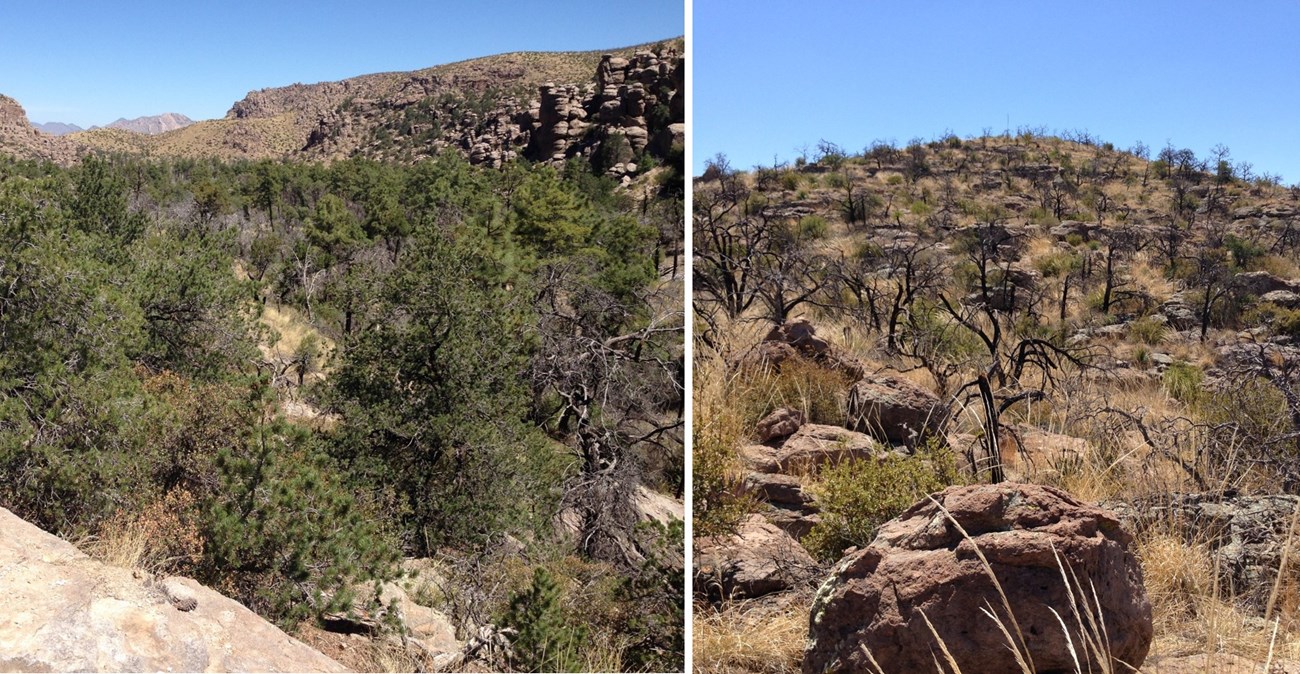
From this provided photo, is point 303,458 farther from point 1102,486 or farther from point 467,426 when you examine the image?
point 1102,486

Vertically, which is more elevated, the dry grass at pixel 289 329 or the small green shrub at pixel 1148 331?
the small green shrub at pixel 1148 331

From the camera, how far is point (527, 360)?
23.7 feet

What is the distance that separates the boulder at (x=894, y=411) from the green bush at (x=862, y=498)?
51 cm

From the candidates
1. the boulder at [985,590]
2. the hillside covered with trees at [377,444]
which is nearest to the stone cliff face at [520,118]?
the hillside covered with trees at [377,444]

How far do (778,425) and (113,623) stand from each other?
198 cm

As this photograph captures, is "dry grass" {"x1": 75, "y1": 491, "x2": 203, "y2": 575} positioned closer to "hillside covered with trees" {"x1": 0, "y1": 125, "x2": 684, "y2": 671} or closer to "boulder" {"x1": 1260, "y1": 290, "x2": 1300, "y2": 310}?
"hillside covered with trees" {"x1": 0, "y1": 125, "x2": 684, "y2": 671}

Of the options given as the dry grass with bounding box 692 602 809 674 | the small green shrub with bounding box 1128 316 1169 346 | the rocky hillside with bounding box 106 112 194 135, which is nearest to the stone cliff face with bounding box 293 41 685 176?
the rocky hillside with bounding box 106 112 194 135

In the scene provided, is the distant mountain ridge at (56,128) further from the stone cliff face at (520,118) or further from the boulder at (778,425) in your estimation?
the boulder at (778,425)

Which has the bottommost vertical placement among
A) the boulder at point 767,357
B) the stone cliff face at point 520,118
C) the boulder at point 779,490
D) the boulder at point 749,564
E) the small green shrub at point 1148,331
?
the small green shrub at point 1148,331

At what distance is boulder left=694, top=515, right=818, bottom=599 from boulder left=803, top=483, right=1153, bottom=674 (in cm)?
45

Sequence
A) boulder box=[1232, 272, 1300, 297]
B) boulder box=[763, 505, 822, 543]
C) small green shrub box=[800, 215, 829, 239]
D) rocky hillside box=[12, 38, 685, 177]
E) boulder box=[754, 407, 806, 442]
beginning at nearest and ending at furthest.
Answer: boulder box=[763, 505, 822, 543], boulder box=[754, 407, 806, 442], boulder box=[1232, 272, 1300, 297], small green shrub box=[800, 215, 829, 239], rocky hillside box=[12, 38, 685, 177]

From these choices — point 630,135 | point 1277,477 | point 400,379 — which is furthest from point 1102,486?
point 630,135

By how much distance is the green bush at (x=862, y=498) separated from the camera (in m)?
2.34

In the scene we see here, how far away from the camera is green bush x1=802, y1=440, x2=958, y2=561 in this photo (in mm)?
2336
